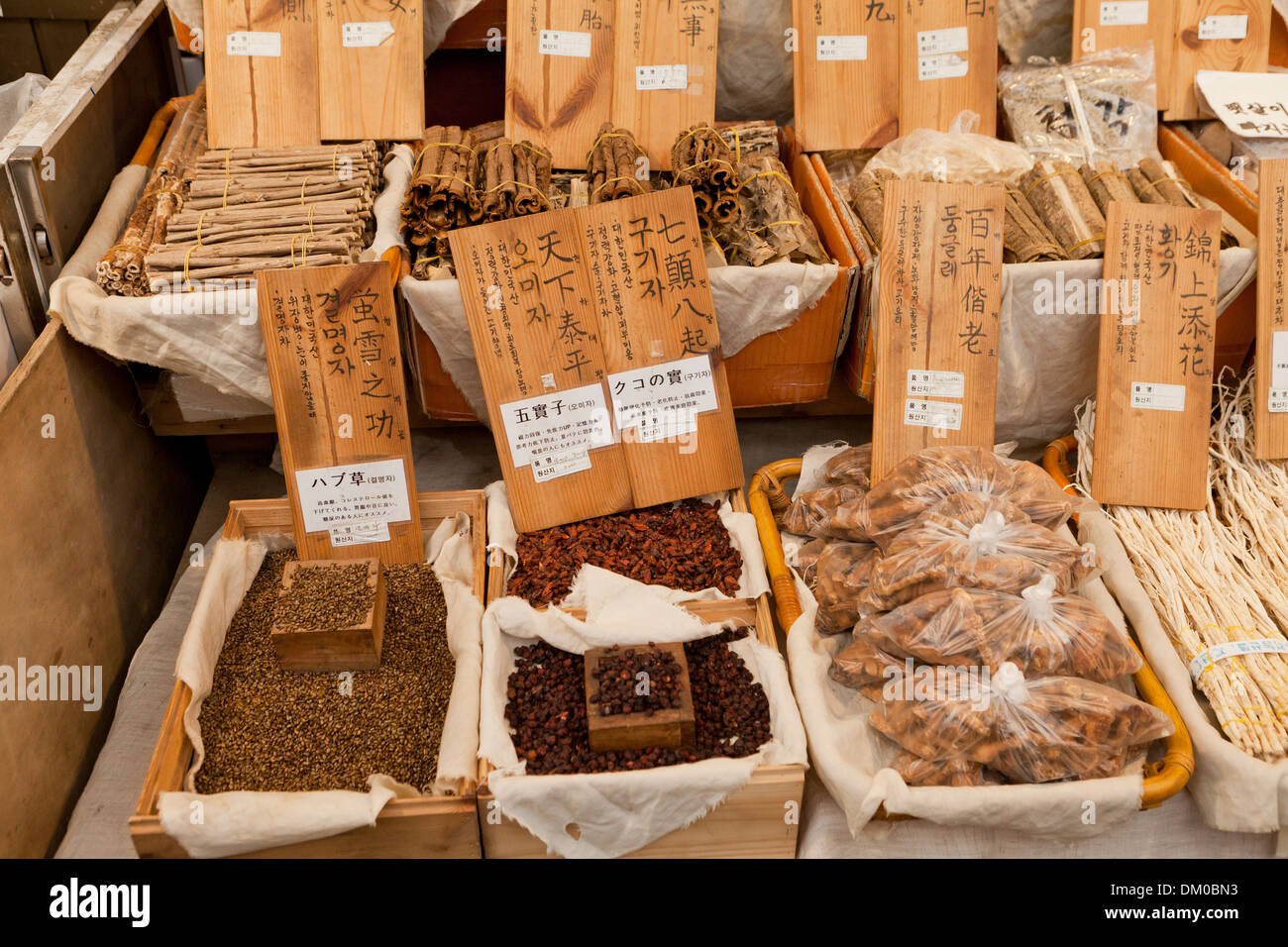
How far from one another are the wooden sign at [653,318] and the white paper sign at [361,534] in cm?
64

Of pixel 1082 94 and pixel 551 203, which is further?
pixel 1082 94

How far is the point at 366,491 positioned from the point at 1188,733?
1866mm

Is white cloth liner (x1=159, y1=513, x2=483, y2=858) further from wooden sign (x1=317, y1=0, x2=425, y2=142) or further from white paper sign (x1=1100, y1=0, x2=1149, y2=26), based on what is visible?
white paper sign (x1=1100, y1=0, x2=1149, y2=26)

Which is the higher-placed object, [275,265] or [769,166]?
[769,166]

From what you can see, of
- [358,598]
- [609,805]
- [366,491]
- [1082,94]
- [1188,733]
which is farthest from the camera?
[1082,94]

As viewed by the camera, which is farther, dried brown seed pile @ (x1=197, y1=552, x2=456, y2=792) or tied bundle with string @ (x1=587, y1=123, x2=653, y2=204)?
tied bundle with string @ (x1=587, y1=123, x2=653, y2=204)

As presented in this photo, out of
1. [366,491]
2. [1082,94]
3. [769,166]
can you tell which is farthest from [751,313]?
[1082,94]

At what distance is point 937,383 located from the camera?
240 cm

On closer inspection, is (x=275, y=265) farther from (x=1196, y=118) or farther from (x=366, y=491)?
(x=1196, y=118)

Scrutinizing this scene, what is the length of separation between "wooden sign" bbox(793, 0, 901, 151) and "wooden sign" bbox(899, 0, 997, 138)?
5 centimetres

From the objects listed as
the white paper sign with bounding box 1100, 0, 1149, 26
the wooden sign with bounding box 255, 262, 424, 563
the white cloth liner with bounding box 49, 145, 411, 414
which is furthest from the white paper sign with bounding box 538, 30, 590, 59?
the white paper sign with bounding box 1100, 0, 1149, 26

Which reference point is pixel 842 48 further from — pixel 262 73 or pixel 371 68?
pixel 262 73

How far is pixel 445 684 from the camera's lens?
2105 mm

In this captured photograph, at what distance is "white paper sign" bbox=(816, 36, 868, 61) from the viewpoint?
3074mm
